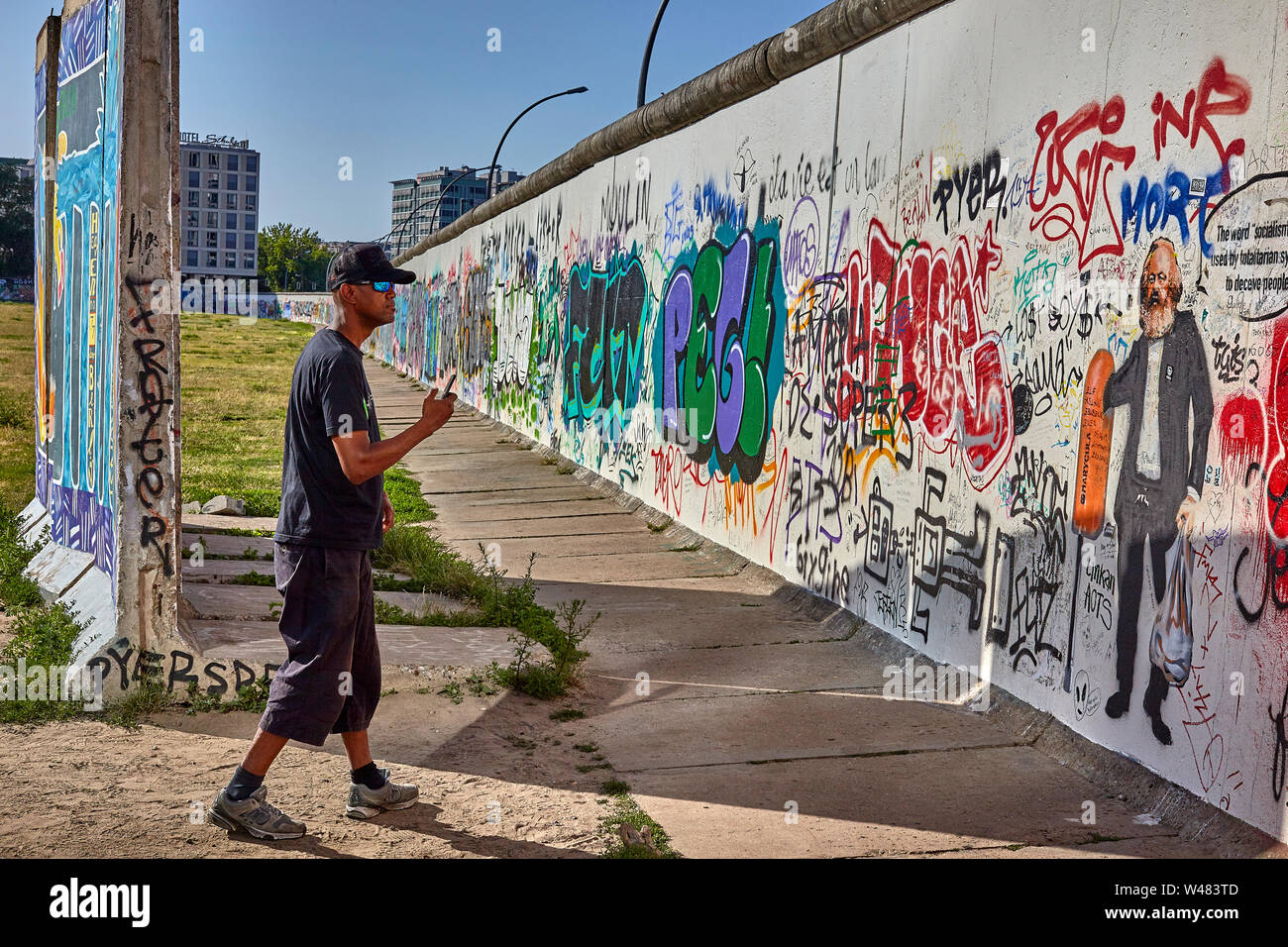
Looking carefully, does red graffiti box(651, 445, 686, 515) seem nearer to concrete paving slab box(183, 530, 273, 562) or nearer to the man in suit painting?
concrete paving slab box(183, 530, 273, 562)

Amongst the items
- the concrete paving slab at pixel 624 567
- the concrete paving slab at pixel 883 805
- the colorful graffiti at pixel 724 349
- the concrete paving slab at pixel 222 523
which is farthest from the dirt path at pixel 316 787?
the concrete paving slab at pixel 222 523

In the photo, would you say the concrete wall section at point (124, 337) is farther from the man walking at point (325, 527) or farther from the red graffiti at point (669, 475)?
the red graffiti at point (669, 475)

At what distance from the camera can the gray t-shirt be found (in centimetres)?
385

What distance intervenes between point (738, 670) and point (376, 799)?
2590 mm

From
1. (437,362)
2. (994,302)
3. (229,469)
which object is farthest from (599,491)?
(437,362)

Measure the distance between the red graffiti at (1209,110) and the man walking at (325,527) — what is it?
2.75 m

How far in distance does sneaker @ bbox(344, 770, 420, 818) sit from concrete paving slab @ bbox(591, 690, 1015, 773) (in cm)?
101

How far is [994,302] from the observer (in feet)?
18.3

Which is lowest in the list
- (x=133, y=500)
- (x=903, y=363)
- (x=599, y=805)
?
(x=599, y=805)

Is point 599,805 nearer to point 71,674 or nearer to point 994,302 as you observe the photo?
point 71,674

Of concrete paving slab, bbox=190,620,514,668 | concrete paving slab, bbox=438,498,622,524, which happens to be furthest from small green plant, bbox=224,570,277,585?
concrete paving slab, bbox=438,498,622,524

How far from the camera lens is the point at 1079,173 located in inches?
196

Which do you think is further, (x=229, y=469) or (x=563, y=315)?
(x=563, y=315)

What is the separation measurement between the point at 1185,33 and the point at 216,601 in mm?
5366
